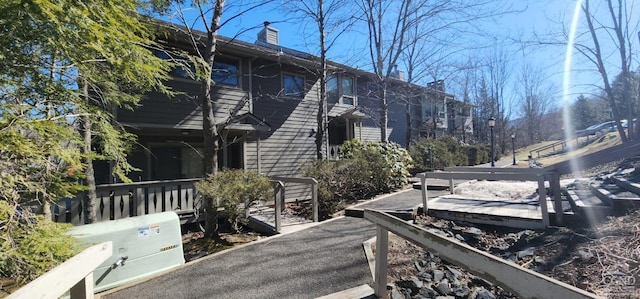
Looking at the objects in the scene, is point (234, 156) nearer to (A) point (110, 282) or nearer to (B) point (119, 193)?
(B) point (119, 193)

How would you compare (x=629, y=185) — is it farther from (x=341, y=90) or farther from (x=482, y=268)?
(x=341, y=90)

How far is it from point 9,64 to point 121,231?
9.06 feet

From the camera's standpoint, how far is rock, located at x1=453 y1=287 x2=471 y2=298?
3.47 meters

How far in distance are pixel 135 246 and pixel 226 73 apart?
7.48 m

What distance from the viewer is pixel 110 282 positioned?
170 inches

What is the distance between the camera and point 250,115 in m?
10.2

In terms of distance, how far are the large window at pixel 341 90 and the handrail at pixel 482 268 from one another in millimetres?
12029

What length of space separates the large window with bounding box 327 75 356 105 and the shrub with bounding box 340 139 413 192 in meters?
3.87

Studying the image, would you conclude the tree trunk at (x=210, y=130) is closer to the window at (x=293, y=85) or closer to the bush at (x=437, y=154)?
the window at (x=293, y=85)

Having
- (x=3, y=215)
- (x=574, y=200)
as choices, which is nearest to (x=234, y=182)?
(x=3, y=215)

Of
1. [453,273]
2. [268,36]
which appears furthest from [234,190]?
[268,36]

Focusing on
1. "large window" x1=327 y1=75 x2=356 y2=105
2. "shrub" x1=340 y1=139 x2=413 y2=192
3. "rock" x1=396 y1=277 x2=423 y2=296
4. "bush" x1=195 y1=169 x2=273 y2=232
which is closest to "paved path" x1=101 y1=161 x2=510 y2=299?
"rock" x1=396 y1=277 x2=423 y2=296

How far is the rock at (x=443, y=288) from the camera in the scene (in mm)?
3539

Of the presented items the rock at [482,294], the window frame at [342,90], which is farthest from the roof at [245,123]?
the rock at [482,294]
